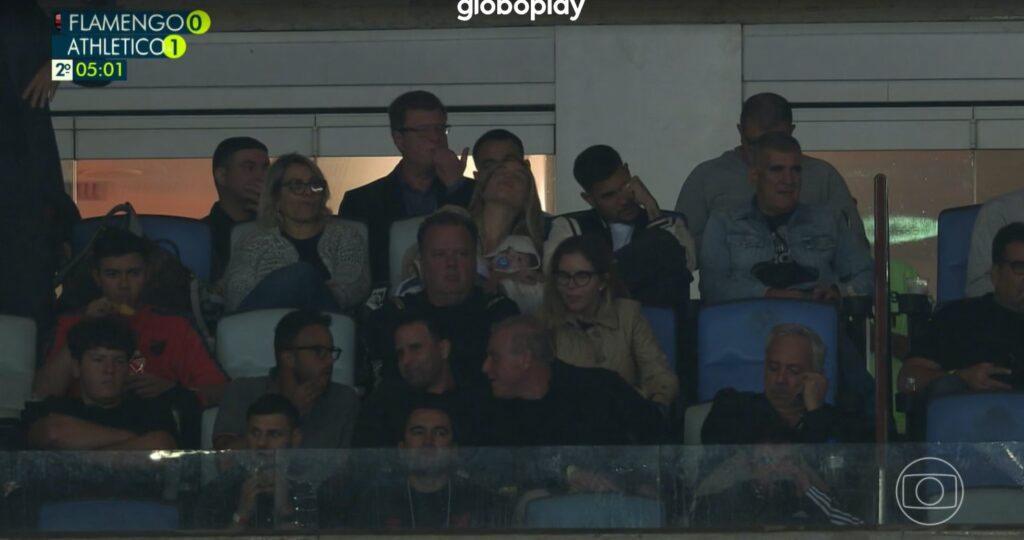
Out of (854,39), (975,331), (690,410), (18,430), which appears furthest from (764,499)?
(854,39)

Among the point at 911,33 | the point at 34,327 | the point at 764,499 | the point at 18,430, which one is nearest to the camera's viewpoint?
the point at 764,499

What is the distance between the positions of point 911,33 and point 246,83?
11.0 ft

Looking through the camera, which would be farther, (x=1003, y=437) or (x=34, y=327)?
(x=34, y=327)

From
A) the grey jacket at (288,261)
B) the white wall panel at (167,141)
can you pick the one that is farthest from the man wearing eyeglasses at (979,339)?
the white wall panel at (167,141)

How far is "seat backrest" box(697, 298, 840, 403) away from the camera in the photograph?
8672 millimetres

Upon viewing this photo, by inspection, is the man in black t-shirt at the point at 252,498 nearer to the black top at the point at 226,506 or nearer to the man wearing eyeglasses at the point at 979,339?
the black top at the point at 226,506

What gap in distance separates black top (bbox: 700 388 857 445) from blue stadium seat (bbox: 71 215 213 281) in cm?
258

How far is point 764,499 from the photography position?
24.7ft

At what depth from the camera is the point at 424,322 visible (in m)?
8.47

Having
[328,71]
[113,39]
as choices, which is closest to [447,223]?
[328,71]

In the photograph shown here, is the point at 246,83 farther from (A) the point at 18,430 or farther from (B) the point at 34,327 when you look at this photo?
(A) the point at 18,430

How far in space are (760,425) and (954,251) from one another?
73.1 inches

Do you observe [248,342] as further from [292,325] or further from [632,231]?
[632,231]

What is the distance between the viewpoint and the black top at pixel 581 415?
8.01 m
